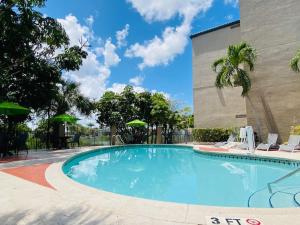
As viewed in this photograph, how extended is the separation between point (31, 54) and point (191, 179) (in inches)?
415

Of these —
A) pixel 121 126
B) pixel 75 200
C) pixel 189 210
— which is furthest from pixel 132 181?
pixel 121 126

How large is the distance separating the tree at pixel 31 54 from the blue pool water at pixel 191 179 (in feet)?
14.8

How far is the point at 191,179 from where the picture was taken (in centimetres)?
864

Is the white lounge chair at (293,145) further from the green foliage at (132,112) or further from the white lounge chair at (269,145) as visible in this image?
the green foliage at (132,112)

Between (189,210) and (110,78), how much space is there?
106ft

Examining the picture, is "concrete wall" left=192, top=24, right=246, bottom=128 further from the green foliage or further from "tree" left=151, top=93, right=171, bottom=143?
the green foliage

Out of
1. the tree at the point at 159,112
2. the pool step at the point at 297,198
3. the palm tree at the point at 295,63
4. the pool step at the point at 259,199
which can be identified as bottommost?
the pool step at the point at 259,199

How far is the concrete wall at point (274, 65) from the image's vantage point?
15.9 m

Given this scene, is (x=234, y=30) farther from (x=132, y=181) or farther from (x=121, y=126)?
(x=132, y=181)

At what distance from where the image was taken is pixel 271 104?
16391mm

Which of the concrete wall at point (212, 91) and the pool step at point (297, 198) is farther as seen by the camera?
the concrete wall at point (212, 91)

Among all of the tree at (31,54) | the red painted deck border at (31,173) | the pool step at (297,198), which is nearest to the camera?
the pool step at (297,198)

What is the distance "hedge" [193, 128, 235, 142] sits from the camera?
19.1 meters

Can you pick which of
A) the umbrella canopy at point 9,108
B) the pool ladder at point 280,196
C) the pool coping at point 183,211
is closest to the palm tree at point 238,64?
the pool ladder at point 280,196
